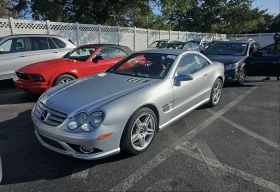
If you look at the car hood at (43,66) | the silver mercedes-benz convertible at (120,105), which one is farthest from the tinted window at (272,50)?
the car hood at (43,66)

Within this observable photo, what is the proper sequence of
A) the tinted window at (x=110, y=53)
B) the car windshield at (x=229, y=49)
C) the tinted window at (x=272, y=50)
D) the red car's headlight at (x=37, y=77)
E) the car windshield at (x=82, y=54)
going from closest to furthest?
the red car's headlight at (x=37, y=77), the car windshield at (x=82, y=54), the tinted window at (x=110, y=53), the tinted window at (x=272, y=50), the car windshield at (x=229, y=49)

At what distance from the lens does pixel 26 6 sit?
15.3 m

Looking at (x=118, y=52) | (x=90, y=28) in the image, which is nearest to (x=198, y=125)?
(x=118, y=52)

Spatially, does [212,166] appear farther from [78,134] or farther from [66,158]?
[66,158]

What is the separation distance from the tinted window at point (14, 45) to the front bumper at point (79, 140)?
4994 millimetres

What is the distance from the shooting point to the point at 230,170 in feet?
8.62

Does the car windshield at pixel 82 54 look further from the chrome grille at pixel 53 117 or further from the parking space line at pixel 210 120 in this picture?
the parking space line at pixel 210 120

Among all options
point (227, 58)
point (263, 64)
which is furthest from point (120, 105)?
point (263, 64)

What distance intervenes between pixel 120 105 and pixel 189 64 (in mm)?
2022

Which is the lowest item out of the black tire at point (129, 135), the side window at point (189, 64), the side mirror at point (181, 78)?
the black tire at point (129, 135)

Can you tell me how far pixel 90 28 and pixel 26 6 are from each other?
23.9 ft

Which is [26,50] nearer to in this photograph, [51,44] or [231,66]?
[51,44]

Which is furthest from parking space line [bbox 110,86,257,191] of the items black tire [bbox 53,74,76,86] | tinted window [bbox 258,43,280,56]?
tinted window [bbox 258,43,280,56]

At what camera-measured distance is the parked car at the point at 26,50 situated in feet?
20.7
